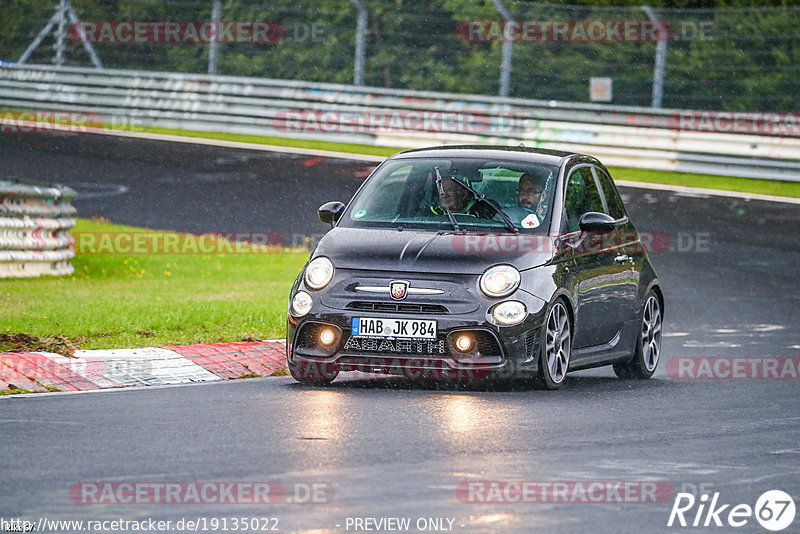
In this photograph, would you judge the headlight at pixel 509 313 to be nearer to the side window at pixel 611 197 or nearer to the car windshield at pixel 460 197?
the car windshield at pixel 460 197

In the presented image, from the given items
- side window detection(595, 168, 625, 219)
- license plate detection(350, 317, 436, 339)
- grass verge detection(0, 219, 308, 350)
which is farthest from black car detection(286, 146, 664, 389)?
grass verge detection(0, 219, 308, 350)

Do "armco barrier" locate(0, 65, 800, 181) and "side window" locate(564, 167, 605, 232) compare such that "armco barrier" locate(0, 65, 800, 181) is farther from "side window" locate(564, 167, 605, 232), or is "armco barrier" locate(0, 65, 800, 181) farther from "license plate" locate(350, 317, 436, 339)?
"license plate" locate(350, 317, 436, 339)

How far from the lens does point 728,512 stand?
702cm

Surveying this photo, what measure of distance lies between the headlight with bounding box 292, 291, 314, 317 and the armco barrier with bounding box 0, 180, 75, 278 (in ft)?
24.5

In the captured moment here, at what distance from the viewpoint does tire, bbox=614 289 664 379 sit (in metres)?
12.4

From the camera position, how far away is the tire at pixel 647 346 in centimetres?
1237

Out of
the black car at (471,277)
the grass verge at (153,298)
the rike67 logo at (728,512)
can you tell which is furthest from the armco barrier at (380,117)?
the rike67 logo at (728,512)

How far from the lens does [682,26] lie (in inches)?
1057

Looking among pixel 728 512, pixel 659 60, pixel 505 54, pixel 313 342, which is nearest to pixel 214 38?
pixel 505 54

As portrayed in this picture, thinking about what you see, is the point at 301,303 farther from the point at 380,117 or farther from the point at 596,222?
the point at 380,117

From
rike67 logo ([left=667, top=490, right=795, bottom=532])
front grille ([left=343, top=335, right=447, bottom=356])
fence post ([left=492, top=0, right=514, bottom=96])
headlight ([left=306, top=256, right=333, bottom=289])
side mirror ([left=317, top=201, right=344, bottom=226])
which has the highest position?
fence post ([left=492, top=0, right=514, bottom=96])

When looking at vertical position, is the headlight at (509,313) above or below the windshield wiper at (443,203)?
below

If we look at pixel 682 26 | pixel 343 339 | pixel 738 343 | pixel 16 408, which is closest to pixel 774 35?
pixel 682 26

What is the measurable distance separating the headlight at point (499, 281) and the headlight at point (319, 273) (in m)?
1.01
